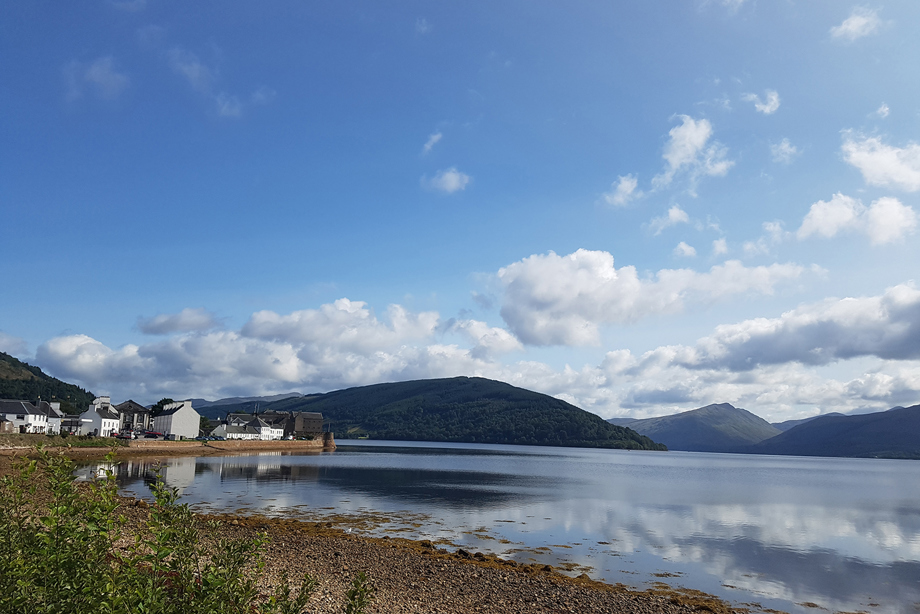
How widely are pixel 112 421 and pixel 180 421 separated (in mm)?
13859

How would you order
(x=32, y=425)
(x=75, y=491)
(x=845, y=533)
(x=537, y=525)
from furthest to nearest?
(x=32, y=425), (x=845, y=533), (x=537, y=525), (x=75, y=491)

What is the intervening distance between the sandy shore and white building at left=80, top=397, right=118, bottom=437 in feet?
361

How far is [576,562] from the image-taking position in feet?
98.2

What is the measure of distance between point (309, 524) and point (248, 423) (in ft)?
502

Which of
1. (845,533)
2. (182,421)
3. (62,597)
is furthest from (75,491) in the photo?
(182,421)

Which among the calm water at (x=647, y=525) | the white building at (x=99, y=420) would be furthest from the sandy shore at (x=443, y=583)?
the white building at (x=99, y=420)

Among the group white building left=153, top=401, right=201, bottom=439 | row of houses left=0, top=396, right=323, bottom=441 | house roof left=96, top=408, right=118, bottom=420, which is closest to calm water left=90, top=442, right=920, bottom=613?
row of houses left=0, top=396, right=323, bottom=441

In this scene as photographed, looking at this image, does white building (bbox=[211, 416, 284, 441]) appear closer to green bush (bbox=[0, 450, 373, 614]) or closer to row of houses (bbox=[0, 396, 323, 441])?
row of houses (bbox=[0, 396, 323, 441])

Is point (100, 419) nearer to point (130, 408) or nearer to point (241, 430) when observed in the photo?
point (130, 408)

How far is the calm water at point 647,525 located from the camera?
28.4 metres

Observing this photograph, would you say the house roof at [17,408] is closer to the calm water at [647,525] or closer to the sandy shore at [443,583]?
the calm water at [647,525]

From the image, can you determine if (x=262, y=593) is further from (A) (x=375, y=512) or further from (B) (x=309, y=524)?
(A) (x=375, y=512)

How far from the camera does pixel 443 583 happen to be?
2273 cm

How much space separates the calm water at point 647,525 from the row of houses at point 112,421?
44.0 meters
